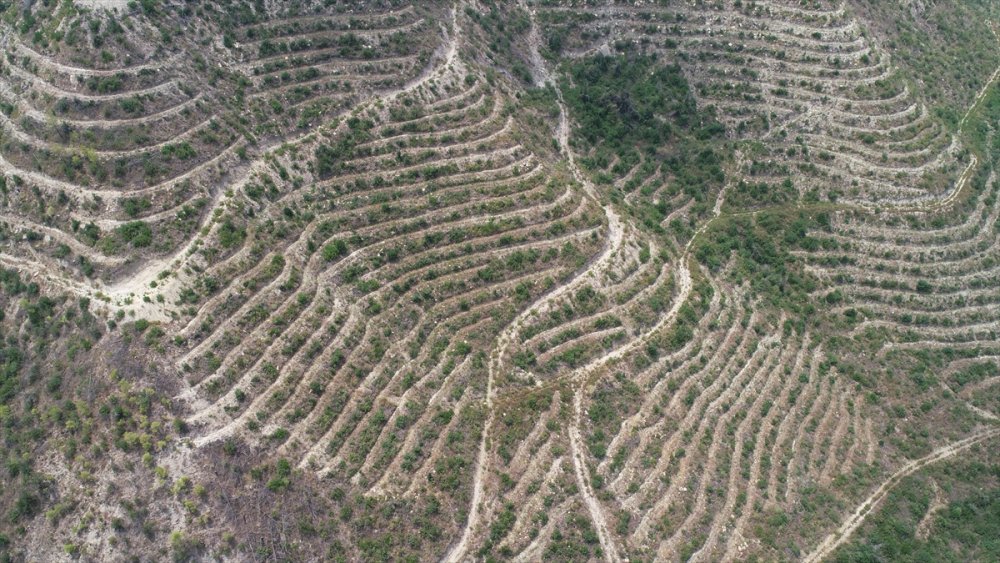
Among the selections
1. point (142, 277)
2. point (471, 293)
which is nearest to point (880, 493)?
point (471, 293)

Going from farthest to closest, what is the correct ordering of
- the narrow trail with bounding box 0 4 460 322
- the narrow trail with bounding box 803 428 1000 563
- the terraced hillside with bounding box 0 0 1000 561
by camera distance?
the narrow trail with bounding box 803 428 1000 563, the narrow trail with bounding box 0 4 460 322, the terraced hillside with bounding box 0 0 1000 561

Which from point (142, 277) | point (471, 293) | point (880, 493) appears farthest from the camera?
point (471, 293)

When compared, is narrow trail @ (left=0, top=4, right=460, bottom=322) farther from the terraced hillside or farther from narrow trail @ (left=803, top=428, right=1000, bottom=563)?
narrow trail @ (left=803, top=428, right=1000, bottom=563)

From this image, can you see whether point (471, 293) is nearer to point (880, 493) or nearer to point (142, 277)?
point (142, 277)

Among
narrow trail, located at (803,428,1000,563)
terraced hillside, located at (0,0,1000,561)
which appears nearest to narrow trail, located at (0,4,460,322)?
terraced hillside, located at (0,0,1000,561)

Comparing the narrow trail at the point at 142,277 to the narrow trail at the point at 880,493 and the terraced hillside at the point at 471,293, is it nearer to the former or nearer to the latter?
the terraced hillside at the point at 471,293

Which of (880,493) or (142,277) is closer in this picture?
(142,277)


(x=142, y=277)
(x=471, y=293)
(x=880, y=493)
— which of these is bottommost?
(x=880, y=493)
